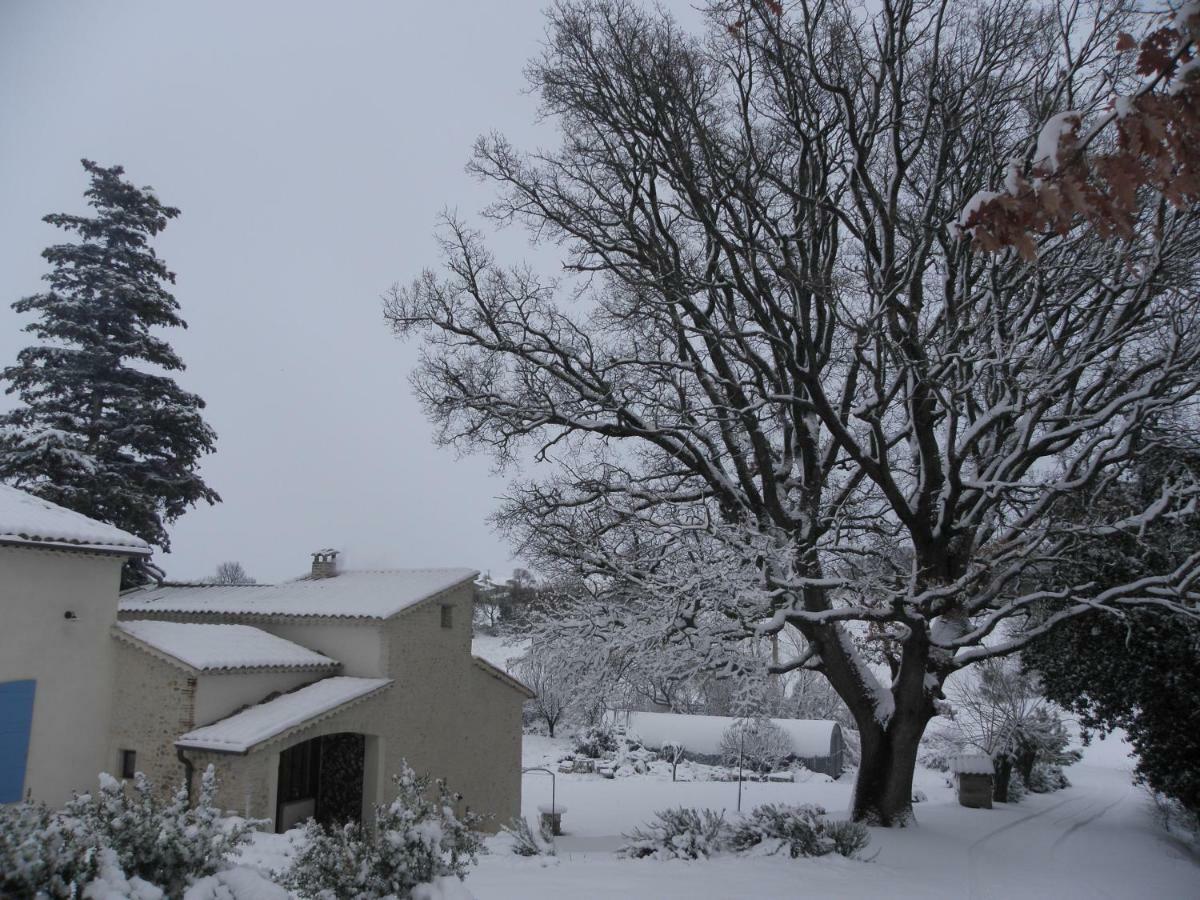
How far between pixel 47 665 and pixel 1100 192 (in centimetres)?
1571

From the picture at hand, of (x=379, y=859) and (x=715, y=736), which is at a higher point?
(x=379, y=859)

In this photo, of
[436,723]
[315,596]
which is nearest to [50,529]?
[315,596]

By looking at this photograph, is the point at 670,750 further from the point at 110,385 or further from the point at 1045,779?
the point at 110,385

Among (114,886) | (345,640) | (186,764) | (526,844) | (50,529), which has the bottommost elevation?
(526,844)

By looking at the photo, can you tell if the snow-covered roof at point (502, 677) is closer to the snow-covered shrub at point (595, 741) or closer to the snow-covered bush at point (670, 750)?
the snow-covered shrub at point (595, 741)

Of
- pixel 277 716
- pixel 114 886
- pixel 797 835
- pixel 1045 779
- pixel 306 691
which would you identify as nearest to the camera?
pixel 114 886

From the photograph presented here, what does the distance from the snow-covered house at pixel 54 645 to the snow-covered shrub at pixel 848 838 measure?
12142 mm

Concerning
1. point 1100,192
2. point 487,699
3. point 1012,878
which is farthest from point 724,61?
point 487,699

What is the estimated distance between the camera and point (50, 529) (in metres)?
13.2

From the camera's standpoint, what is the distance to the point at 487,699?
1870 cm

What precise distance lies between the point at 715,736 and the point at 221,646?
27.1 meters

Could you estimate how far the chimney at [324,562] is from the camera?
2006 cm

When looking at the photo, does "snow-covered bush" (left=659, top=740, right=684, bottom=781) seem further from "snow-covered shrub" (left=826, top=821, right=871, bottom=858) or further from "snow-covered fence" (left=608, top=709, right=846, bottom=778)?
"snow-covered shrub" (left=826, top=821, right=871, bottom=858)

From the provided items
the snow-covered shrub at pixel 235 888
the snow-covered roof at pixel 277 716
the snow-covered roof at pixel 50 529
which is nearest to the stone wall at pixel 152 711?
the snow-covered roof at pixel 277 716
